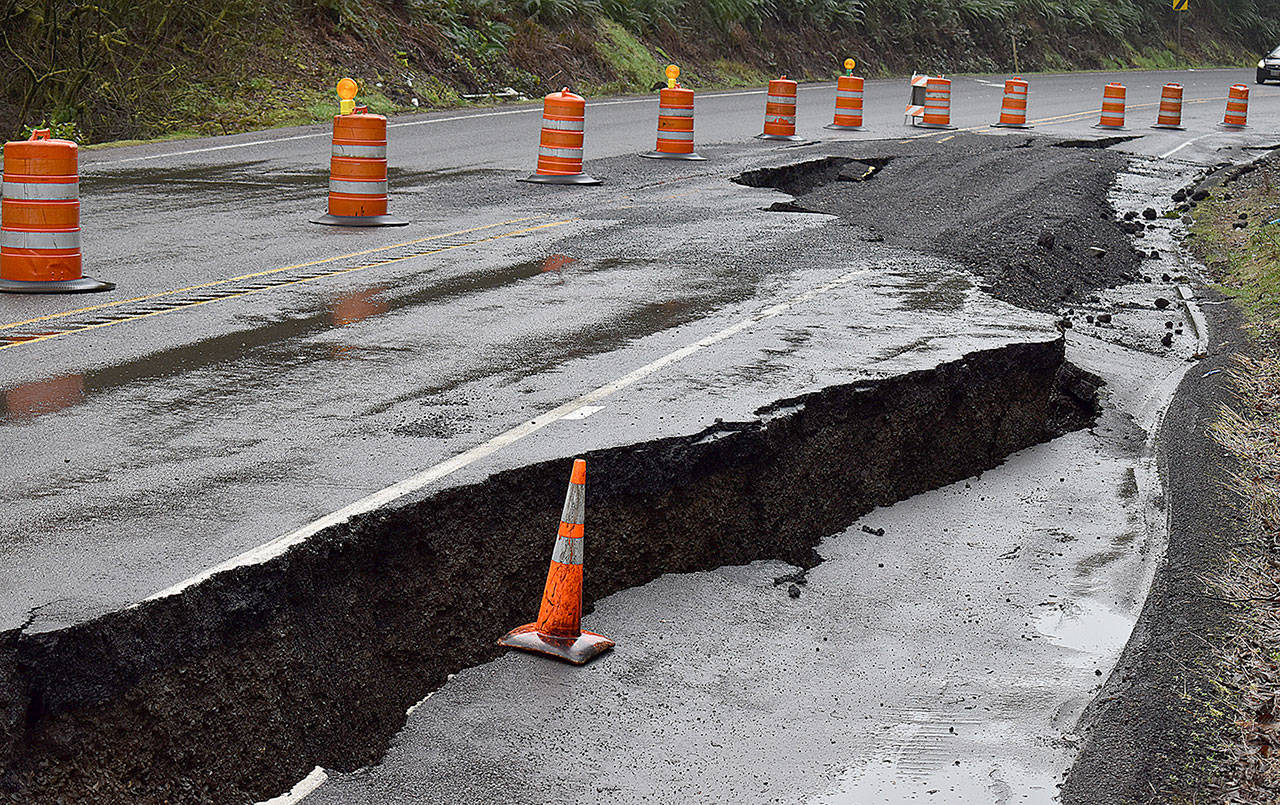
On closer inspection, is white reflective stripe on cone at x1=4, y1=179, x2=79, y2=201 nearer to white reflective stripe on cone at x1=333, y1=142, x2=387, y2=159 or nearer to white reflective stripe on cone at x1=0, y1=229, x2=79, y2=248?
white reflective stripe on cone at x1=0, y1=229, x2=79, y2=248

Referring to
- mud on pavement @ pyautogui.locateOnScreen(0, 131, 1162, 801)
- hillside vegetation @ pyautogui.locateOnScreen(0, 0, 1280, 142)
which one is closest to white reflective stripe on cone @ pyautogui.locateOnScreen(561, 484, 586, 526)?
mud on pavement @ pyautogui.locateOnScreen(0, 131, 1162, 801)

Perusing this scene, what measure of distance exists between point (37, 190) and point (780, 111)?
40.9 feet

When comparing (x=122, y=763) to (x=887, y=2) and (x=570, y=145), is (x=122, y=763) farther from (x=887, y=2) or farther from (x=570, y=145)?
(x=887, y=2)

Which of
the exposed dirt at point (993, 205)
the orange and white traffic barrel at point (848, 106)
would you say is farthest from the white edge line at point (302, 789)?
the orange and white traffic barrel at point (848, 106)

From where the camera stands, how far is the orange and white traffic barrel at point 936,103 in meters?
22.8

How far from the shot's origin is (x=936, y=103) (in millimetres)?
22859

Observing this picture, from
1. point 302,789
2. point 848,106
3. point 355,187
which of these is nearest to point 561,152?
point 355,187

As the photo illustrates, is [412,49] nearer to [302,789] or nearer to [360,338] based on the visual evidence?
[360,338]

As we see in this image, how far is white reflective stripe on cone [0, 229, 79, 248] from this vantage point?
8.97 m

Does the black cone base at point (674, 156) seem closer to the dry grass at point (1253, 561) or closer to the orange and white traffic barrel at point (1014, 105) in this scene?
the dry grass at point (1253, 561)

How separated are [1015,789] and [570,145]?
36.5 ft

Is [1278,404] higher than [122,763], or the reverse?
[1278,404]

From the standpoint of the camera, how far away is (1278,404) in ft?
28.0

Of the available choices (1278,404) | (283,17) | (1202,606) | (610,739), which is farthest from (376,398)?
(283,17)
